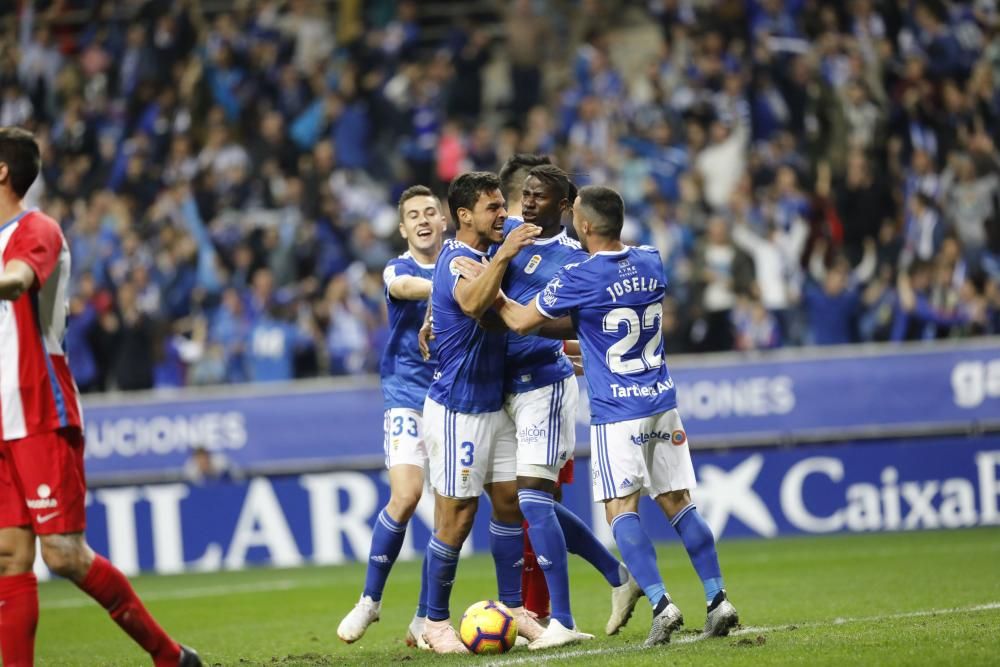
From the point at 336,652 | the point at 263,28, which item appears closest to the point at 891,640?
the point at 336,652

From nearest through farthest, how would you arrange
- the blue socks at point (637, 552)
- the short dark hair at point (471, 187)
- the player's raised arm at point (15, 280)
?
the player's raised arm at point (15, 280), the blue socks at point (637, 552), the short dark hair at point (471, 187)

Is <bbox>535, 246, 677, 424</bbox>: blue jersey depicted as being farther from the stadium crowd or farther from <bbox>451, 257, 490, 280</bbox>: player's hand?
the stadium crowd

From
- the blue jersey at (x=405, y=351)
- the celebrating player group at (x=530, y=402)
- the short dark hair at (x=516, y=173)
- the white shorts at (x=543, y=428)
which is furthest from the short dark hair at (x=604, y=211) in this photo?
the blue jersey at (x=405, y=351)

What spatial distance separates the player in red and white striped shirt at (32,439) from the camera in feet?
20.5

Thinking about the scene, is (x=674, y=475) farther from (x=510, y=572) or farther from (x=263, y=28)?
(x=263, y=28)

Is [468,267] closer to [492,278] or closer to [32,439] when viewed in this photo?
[492,278]

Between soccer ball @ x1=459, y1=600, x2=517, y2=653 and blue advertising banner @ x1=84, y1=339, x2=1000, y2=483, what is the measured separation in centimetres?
833

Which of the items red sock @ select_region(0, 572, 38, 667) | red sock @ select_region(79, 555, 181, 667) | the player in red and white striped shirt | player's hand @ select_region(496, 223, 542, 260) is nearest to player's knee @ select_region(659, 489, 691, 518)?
player's hand @ select_region(496, 223, 542, 260)

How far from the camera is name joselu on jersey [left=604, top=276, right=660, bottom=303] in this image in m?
7.39

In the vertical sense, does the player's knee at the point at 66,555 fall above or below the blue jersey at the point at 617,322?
below

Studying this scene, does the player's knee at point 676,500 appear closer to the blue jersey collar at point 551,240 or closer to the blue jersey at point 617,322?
the blue jersey at point 617,322

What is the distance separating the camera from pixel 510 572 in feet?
26.5

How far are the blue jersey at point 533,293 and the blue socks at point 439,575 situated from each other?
0.94 m

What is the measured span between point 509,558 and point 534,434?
731mm
